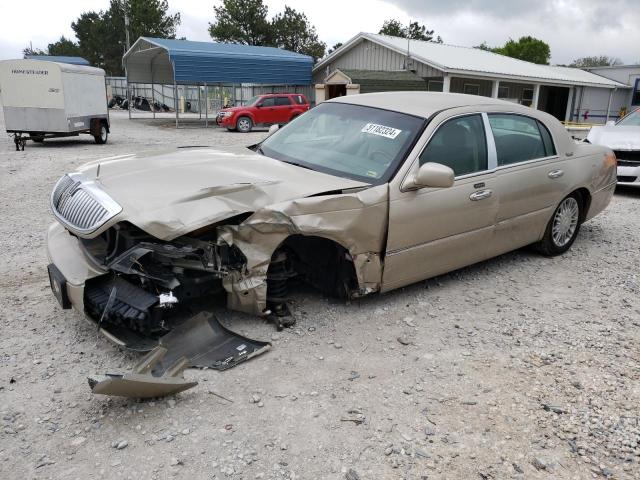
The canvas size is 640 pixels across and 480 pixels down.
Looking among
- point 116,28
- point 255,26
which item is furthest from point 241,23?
point 116,28

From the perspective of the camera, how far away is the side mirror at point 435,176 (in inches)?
147

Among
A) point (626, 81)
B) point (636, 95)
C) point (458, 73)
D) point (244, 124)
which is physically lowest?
point (244, 124)

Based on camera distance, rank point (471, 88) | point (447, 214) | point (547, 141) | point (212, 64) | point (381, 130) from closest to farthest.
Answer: point (447, 214), point (381, 130), point (547, 141), point (212, 64), point (471, 88)

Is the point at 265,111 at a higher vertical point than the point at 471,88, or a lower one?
lower

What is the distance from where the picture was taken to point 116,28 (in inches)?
2623

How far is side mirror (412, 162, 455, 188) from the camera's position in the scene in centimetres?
375

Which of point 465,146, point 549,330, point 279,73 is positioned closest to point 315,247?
point 465,146

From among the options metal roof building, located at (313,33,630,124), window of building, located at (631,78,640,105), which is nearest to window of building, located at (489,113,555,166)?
metal roof building, located at (313,33,630,124)

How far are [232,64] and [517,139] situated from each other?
71.6 feet

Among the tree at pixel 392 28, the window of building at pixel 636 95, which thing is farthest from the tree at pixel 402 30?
the window of building at pixel 636 95

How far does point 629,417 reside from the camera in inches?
116

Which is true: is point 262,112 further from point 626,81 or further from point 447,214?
point 626,81

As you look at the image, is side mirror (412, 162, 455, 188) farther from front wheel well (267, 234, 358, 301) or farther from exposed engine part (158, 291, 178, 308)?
exposed engine part (158, 291, 178, 308)

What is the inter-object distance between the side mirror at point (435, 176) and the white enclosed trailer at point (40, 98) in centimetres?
1337
